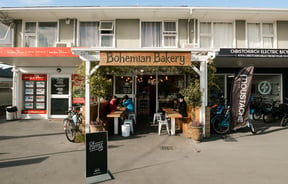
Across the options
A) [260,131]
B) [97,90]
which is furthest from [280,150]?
[97,90]

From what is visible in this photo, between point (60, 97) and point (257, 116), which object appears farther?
point (60, 97)

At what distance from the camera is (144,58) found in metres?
6.04

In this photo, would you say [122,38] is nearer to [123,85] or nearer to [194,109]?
[123,85]

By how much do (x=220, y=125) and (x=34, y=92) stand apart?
10269 mm

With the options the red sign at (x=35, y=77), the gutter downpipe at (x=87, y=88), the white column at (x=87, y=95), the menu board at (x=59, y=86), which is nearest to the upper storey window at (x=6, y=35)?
the red sign at (x=35, y=77)

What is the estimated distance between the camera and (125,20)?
33.1 feet

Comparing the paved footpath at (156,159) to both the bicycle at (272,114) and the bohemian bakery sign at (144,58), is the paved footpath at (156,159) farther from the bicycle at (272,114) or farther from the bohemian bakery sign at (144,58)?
the bohemian bakery sign at (144,58)

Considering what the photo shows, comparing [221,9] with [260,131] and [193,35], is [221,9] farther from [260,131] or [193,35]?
[260,131]

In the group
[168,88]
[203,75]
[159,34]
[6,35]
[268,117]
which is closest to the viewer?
[203,75]

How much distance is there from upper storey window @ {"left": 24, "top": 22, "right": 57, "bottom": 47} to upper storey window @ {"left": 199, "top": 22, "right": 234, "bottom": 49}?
890 cm

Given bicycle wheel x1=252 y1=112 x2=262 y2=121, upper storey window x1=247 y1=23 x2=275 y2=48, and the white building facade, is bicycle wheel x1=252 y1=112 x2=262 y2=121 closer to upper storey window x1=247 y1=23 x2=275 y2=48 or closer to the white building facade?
the white building facade

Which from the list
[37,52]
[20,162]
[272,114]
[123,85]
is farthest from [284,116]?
[37,52]

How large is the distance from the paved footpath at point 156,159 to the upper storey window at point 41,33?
5.93 meters

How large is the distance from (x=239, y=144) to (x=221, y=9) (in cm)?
727
